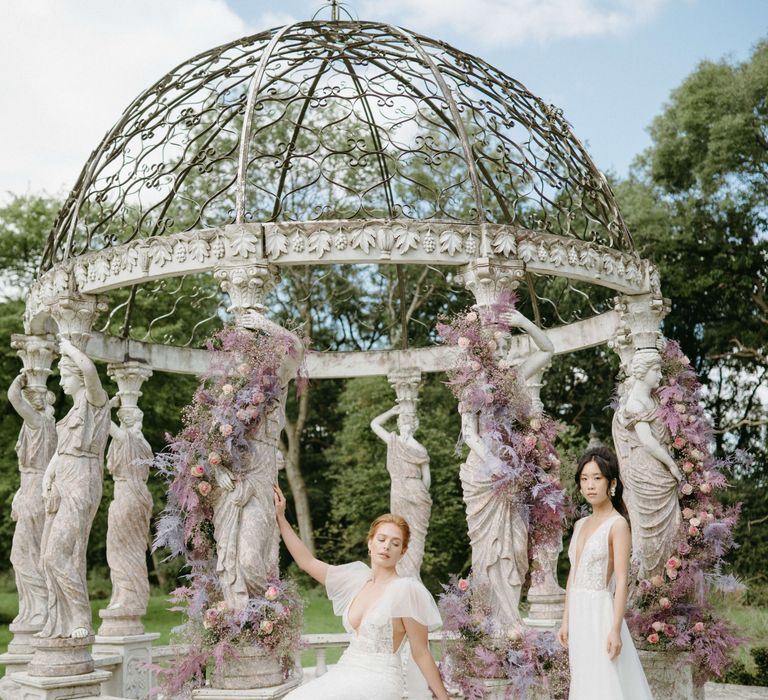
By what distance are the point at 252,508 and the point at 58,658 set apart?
2.69 meters

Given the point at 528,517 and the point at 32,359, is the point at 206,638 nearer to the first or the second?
the point at 528,517

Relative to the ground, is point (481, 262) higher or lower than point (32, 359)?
higher

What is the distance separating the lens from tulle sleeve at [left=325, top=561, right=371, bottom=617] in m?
5.82

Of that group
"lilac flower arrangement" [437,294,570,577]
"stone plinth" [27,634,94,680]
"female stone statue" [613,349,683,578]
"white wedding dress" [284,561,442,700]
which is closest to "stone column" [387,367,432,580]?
"female stone statue" [613,349,683,578]

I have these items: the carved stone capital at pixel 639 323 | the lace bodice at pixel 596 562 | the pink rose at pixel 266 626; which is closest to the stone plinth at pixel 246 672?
the pink rose at pixel 266 626

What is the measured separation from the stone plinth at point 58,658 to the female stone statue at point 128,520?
2649 mm

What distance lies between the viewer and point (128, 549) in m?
11.8

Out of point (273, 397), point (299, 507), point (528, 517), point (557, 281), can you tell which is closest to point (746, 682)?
point (528, 517)

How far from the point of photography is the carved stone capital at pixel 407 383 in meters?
14.5

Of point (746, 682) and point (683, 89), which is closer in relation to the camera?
point (746, 682)

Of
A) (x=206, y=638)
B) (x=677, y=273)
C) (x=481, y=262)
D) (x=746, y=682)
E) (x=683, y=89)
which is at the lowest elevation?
(x=746, y=682)

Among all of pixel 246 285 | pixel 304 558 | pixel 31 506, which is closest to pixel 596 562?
pixel 304 558

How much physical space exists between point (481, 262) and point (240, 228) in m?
2.29

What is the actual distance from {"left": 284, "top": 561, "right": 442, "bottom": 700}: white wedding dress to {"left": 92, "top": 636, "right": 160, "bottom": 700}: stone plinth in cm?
613
